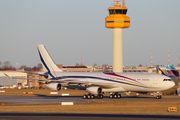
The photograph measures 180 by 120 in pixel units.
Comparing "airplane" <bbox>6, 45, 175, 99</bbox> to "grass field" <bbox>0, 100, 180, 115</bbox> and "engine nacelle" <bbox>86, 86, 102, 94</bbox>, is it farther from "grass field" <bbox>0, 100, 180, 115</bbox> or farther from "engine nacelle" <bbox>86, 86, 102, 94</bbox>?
"grass field" <bbox>0, 100, 180, 115</bbox>

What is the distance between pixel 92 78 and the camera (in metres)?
58.4

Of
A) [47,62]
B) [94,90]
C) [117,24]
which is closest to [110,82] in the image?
[94,90]

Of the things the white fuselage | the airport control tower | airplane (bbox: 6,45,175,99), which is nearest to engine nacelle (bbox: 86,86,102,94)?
airplane (bbox: 6,45,175,99)

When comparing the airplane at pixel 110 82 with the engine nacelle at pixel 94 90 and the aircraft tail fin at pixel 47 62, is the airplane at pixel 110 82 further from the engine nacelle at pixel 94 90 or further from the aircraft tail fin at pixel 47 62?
the aircraft tail fin at pixel 47 62

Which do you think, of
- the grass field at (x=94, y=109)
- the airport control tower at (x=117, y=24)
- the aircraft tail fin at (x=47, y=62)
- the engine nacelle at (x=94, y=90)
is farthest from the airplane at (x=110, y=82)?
the airport control tower at (x=117, y=24)

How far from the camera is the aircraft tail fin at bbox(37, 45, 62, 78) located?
6309cm

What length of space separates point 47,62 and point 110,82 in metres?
14.8

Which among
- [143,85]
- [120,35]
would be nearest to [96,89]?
[143,85]

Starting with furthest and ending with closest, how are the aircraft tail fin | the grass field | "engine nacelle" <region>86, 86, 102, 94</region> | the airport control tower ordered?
1. the airport control tower
2. the aircraft tail fin
3. "engine nacelle" <region>86, 86, 102, 94</region>
4. the grass field

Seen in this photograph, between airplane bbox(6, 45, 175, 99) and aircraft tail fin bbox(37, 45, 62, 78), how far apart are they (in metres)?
0.80

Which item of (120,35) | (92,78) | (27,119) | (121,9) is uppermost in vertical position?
(121,9)

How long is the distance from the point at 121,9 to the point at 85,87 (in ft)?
200

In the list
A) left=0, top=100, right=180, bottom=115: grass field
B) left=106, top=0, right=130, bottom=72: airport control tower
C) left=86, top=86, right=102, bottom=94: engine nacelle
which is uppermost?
left=106, top=0, right=130, bottom=72: airport control tower

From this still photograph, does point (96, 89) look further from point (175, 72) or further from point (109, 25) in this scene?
point (175, 72)
